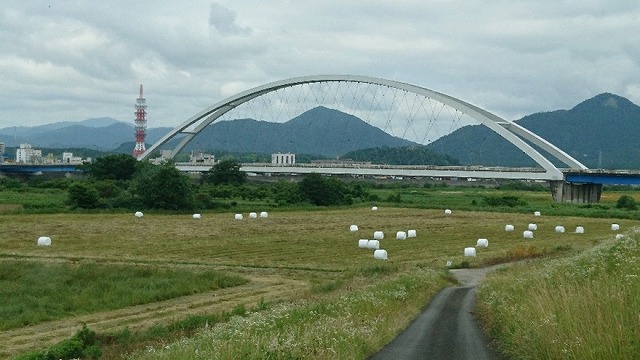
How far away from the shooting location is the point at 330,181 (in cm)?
10744

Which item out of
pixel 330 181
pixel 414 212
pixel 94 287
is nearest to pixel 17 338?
pixel 94 287

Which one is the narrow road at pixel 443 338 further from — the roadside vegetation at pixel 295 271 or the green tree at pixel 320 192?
the green tree at pixel 320 192

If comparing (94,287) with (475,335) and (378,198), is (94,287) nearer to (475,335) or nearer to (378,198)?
(475,335)

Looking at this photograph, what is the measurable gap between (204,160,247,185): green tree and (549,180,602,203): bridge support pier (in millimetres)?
53970

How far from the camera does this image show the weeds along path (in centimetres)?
2077

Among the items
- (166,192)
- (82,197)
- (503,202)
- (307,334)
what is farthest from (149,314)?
(503,202)

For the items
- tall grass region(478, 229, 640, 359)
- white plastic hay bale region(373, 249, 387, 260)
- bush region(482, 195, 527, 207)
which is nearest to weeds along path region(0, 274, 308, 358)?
tall grass region(478, 229, 640, 359)

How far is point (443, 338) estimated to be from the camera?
17.8 metres

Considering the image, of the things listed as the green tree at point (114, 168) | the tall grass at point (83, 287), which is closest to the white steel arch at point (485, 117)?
the green tree at point (114, 168)

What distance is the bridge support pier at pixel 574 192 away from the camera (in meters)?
119

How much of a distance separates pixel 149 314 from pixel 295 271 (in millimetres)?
15618

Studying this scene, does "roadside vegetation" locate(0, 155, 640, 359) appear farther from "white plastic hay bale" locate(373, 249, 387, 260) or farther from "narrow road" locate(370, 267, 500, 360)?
"white plastic hay bale" locate(373, 249, 387, 260)

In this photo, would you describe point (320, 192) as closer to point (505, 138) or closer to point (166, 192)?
point (166, 192)

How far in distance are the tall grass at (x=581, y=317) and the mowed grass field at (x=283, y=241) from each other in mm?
12574
